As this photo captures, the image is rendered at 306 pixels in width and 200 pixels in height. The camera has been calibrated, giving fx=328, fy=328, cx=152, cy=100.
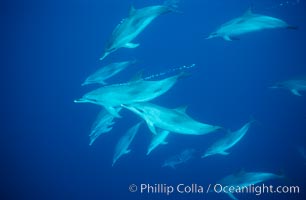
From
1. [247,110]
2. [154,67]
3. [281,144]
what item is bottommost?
[281,144]

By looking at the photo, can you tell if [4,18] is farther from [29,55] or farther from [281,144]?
[281,144]

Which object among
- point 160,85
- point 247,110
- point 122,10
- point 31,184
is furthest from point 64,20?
point 160,85

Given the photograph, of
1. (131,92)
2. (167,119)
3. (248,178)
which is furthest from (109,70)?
(248,178)

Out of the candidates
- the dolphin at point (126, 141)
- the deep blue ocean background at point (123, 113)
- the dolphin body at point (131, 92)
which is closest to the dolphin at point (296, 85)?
the dolphin at point (126, 141)

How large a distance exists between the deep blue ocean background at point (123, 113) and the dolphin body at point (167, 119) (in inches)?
352

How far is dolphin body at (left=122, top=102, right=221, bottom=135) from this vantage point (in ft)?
18.1

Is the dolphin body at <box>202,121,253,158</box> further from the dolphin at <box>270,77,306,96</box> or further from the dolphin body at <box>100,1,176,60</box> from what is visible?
the dolphin body at <box>100,1,176,60</box>

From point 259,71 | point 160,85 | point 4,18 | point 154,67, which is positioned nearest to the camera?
point 160,85

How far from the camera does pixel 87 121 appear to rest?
16312 mm

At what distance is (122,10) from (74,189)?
9.22 meters

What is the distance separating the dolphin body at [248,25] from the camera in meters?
Answer: 7.28

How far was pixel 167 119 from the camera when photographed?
568 centimetres

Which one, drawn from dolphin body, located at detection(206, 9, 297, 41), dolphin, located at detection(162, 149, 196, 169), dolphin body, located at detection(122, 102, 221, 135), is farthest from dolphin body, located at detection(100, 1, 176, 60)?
dolphin, located at detection(162, 149, 196, 169)

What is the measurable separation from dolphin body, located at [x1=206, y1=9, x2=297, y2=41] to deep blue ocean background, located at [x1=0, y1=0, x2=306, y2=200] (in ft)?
24.0
